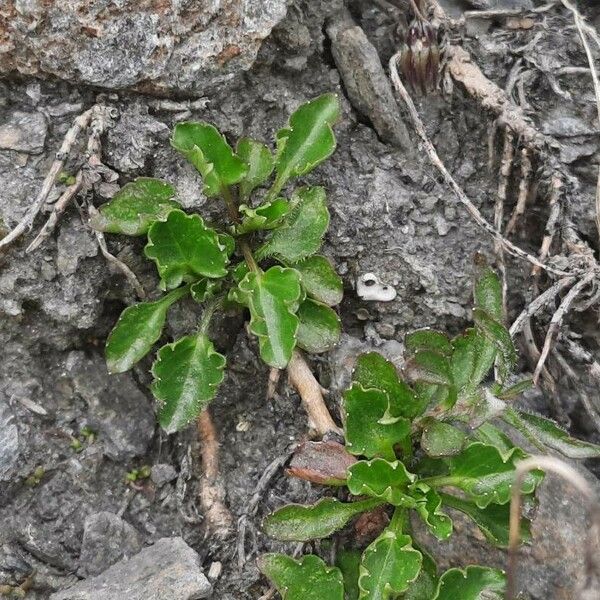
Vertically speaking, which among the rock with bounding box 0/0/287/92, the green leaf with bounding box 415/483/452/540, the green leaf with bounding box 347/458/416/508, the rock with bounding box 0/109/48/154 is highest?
the rock with bounding box 0/0/287/92

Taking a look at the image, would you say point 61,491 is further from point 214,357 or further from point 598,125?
point 598,125

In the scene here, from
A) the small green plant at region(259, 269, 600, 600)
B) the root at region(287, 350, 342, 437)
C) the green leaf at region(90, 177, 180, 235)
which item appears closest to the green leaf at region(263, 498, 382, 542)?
the small green plant at region(259, 269, 600, 600)

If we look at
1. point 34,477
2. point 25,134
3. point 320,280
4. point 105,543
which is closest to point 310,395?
point 320,280

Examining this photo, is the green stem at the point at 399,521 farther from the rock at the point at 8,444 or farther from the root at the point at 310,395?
the rock at the point at 8,444

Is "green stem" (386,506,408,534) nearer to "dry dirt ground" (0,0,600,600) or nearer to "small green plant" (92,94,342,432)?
"dry dirt ground" (0,0,600,600)

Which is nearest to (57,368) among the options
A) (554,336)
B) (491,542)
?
(491,542)

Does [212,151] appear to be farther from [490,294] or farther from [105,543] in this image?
[105,543]
